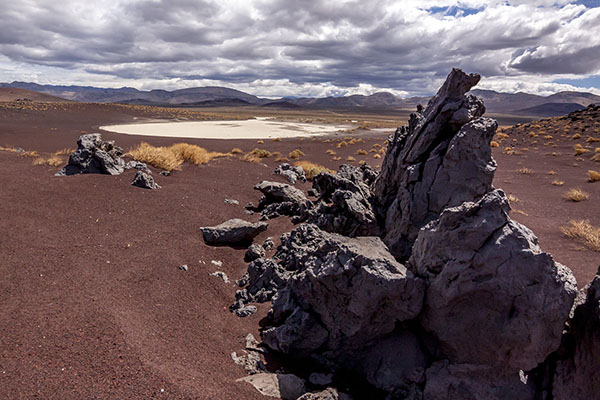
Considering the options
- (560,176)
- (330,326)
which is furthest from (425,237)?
(560,176)

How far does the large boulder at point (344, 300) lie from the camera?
5.38m

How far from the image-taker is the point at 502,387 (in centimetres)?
493

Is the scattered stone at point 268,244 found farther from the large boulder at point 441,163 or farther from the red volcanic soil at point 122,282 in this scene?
the large boulder at point 441,163

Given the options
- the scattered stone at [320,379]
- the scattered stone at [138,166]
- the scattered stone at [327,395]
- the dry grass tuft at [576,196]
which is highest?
the scattered stone at [138,166]

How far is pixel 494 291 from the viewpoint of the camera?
491cm

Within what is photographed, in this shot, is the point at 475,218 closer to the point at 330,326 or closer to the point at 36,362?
the point at 330,326

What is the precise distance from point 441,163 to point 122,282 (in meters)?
7.19

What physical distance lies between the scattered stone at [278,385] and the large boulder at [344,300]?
1.78ft

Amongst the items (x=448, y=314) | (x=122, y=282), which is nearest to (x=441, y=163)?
(x=448, y=314)

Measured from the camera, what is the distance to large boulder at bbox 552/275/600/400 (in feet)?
14.8

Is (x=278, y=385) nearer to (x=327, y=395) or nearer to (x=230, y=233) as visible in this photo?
(x=327, y=395)

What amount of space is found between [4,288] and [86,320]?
6.01 ft

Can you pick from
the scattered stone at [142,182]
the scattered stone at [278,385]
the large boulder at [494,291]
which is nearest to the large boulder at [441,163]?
the large boulder at [494,291]

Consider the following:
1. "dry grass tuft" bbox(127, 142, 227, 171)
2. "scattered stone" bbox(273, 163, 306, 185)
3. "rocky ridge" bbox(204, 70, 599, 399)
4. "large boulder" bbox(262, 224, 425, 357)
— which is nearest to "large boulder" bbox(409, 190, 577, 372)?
"rocky ridge" bbox(204, 70, 599, 399)
